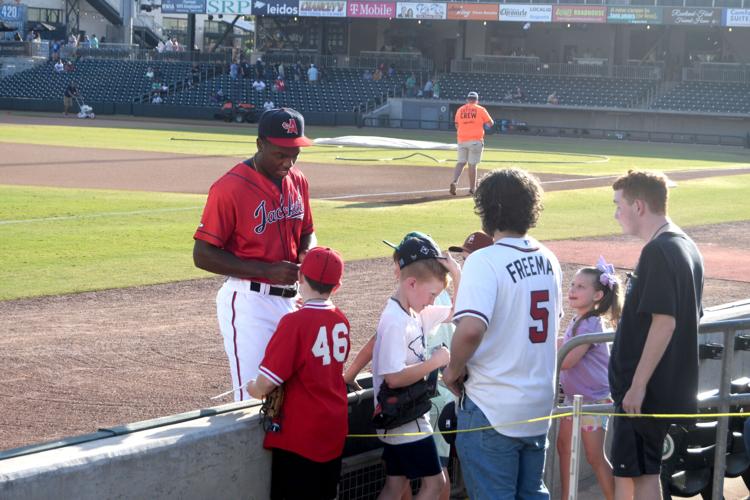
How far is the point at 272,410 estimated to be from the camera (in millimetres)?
4742

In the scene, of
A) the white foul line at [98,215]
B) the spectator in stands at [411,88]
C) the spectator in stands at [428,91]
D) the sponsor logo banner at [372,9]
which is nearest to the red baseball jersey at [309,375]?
the white foul line at [98,215]

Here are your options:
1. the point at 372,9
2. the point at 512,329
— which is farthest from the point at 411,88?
the point at 512,329

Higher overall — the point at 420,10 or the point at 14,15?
the point at 420,10

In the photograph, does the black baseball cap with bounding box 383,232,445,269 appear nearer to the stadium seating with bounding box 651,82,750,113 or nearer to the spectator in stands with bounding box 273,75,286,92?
the stadium seating with bounding box 651,82,750,113

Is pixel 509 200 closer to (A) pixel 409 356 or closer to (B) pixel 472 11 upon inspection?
(A) pixel 409 356

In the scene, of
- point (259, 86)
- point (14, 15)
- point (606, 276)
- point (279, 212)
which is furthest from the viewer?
point (14, 15)

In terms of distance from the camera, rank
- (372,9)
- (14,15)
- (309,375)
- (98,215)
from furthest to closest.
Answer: (14,15)
(372,9)
(98,215)
(309,375)

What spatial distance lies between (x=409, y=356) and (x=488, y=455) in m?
0.68

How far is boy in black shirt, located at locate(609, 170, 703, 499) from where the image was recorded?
4.55 metres

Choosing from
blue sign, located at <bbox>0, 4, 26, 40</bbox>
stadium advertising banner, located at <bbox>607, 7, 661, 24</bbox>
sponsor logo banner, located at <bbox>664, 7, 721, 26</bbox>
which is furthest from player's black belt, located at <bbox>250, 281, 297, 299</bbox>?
blue sign, located at <bbox>0, 4, 26, 40</bbox>

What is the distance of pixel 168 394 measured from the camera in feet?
26.1

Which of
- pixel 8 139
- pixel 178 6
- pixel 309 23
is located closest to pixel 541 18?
pixel 309 23

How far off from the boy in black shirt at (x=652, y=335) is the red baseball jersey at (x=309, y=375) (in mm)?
1260

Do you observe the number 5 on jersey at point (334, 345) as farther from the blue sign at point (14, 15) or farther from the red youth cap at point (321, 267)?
the blue sign at point (14, 15)
